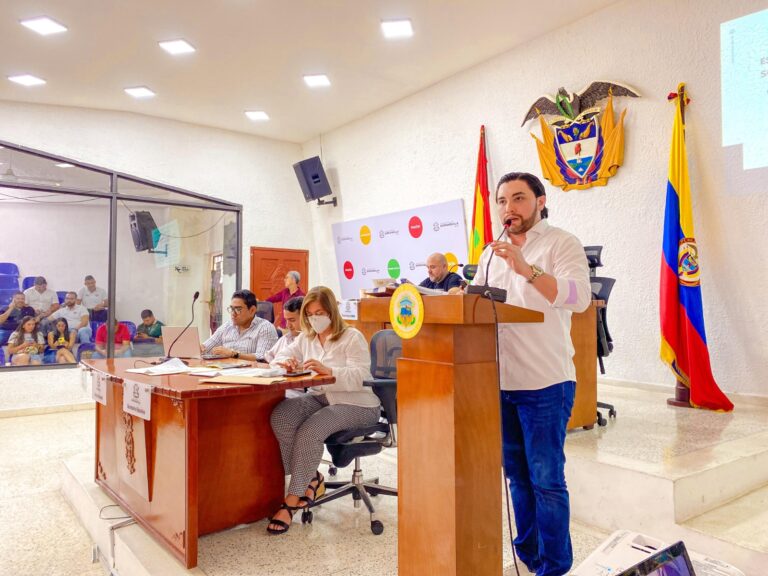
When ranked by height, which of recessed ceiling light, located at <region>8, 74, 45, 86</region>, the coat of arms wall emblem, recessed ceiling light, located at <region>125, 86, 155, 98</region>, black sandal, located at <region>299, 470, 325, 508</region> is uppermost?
recessed ceiling light, located at <region>125, 86, 155, 98</region>

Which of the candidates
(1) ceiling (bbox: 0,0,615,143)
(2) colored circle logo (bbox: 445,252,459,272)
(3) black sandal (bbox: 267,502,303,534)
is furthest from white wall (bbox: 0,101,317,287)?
(3) black sandal (bbox: 267,502,303,534)

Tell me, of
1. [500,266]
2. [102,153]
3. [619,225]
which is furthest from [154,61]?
[500,266]

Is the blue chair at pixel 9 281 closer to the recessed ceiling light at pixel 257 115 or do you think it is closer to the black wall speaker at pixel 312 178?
the recessed ceiling light at pixel 257 115

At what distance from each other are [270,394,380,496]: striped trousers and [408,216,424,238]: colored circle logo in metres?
3.89

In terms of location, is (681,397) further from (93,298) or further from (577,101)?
(93,298)

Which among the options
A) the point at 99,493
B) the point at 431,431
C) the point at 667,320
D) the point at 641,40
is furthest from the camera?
the point at 641,40

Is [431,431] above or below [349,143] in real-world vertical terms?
below

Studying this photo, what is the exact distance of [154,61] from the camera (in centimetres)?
534

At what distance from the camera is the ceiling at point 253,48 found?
4.41 m

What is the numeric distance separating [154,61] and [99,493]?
414cm

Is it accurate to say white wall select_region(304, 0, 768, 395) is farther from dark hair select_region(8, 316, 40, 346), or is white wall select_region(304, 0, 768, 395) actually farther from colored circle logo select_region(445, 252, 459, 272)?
dark hair select_region(8, 316, 40, 346)

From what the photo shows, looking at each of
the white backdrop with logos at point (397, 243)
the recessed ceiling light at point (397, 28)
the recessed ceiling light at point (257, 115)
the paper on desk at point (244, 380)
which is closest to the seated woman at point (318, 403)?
the paper on desk at point (244, 380)

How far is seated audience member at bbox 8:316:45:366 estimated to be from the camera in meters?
5.87

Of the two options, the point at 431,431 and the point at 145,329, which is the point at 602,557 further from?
the point at 145,329
